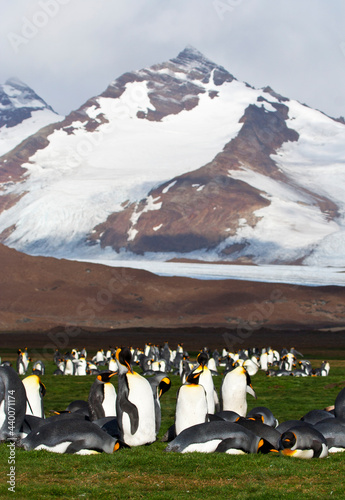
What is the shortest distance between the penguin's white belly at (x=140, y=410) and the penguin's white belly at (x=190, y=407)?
45 cm

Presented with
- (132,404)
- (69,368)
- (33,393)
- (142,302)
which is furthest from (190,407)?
(142,302)

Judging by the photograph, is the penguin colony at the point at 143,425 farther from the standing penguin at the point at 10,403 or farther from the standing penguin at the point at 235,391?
the standing penguin at the point at 235,391

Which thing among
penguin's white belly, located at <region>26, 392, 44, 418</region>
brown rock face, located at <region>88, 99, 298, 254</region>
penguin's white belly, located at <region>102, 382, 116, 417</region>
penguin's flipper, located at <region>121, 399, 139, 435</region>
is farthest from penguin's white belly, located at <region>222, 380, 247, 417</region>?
brown rock face, located at <region>88, 99, 298, 254</region>

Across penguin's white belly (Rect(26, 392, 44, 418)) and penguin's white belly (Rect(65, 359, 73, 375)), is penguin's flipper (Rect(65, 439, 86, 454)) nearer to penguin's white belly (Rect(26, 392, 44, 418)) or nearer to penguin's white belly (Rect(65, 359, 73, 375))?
penguin's white belly (Rect(26, 392, 44, 418))

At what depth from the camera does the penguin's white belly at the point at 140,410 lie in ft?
31.6

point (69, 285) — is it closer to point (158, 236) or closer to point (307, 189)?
point (158, 236)

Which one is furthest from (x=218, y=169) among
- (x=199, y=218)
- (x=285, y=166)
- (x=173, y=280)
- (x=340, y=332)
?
(x=340, y=332)

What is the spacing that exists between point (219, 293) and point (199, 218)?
74.7 meters

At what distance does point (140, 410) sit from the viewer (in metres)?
9.65

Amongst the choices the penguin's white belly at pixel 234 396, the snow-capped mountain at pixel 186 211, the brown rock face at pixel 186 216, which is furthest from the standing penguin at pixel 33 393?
the brown rock face at pixel 186 216

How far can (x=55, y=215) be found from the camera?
518 feet

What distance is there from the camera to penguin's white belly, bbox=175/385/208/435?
33.1 ft

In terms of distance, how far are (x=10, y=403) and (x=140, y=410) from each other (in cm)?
167

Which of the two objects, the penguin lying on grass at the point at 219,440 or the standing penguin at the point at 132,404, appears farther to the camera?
the standing penguin at the point at 132,404
